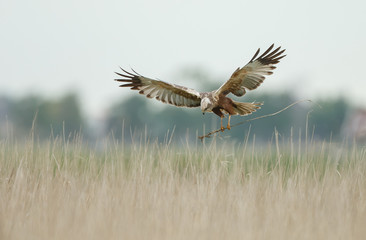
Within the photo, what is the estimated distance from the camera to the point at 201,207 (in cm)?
642

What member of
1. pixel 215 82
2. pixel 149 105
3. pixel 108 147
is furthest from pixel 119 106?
pixel 108 147

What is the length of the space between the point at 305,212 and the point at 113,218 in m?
2.32

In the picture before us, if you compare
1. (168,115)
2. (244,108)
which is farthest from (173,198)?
(168,115)

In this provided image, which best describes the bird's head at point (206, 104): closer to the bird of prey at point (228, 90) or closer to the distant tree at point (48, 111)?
the bird of prey at point (228, 90)

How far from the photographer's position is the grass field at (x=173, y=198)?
5820mm

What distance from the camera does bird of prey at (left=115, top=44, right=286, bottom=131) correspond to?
6902mm

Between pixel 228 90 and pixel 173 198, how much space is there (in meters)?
1.72

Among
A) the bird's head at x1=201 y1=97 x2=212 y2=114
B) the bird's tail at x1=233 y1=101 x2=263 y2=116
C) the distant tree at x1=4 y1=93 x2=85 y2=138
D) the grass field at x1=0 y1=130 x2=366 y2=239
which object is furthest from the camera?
the distant tree at x1=4 y1=93 x2=85 y2=138

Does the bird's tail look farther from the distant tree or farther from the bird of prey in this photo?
the distant tree

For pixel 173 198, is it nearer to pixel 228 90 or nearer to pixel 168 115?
pixel 228 90

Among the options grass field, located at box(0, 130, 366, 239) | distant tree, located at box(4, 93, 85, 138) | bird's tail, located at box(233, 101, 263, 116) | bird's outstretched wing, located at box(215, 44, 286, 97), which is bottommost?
distant tree, located at box(4, 93, 85, 138)

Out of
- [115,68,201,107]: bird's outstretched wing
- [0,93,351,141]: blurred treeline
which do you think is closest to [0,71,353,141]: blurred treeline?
[0,93,351,141]: blurred treeline

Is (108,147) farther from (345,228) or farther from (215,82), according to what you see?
(215,82)

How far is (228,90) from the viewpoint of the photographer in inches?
289
